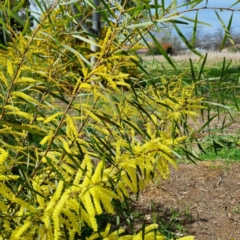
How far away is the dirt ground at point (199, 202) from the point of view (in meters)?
3.12

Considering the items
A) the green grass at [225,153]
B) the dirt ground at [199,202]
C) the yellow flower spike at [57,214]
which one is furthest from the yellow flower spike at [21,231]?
the green grass at [225,153]

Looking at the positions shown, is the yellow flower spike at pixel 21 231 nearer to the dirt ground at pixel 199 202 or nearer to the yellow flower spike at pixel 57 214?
the yellow flower spike at pixel 57 214

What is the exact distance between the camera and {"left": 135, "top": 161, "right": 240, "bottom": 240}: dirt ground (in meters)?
3.12

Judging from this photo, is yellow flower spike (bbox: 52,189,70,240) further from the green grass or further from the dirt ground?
the green grass

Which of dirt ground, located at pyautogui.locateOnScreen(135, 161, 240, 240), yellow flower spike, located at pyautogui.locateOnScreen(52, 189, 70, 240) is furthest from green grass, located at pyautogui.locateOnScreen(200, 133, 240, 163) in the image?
yellow flower spike, located at pyautogui.locateOnScreen(52, 189, 70, 240)

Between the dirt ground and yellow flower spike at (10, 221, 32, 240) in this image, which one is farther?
the dirt ground

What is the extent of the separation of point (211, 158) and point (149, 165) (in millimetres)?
3751

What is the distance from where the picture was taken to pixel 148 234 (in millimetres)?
956

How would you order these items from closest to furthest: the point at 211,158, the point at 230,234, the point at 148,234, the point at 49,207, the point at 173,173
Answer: the point at 49,207, the point at 148,234, the point at 230,234, the point at 173,173, the point at 211,158

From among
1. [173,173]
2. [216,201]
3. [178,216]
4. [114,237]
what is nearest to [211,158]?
[173,173]

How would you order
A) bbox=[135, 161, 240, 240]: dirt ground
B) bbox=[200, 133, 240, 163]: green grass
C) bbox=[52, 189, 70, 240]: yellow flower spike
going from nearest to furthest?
bbox=[52, 189, 70, 240]: yellow flower spike → bbox=[135, 161, 240, 240]: dirt ground → bbox=[200, 133, 240, 163]: green grass

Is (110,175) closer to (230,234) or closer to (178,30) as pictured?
(178,30)

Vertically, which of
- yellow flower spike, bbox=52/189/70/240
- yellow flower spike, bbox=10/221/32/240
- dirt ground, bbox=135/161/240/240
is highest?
yellow flower spike, bbox=52/189/70/240

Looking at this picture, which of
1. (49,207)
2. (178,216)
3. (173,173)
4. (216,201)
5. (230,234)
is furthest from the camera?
(173,173)
